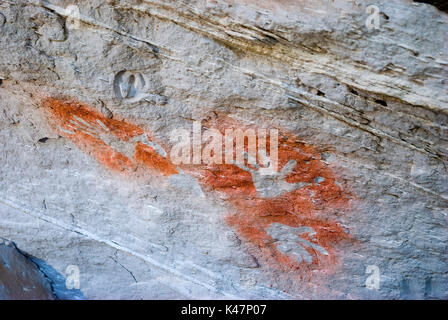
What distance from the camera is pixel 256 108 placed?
2.02 meters

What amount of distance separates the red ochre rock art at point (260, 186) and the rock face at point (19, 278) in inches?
34.5

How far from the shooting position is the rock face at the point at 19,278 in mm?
2250

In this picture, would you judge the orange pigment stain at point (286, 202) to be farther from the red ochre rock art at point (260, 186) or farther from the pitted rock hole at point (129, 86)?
the pitted rock hole at point (129, 86)

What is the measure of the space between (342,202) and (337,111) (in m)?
0.57

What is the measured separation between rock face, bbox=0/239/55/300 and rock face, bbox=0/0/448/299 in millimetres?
115

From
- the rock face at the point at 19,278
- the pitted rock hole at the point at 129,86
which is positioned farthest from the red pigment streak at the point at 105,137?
the rock face at the point at 19,278

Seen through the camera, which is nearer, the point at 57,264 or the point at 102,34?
the point at 102,34

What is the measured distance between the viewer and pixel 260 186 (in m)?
2.24

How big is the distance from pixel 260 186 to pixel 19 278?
1.63m

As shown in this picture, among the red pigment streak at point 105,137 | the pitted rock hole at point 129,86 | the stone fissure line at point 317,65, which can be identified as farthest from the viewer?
the red pigment streak at point 105,137

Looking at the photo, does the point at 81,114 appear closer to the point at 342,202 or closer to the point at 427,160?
the point at 342,202

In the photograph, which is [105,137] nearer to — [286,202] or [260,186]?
[260,186]

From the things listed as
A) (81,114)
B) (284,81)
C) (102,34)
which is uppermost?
(102,34)

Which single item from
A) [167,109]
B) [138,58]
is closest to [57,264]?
[167,109]
